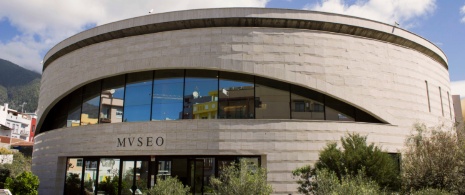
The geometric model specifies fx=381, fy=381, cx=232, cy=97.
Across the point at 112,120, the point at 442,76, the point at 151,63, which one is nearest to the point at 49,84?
the point at 112,120

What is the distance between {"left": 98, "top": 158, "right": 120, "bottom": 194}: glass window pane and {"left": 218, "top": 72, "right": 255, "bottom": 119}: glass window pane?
6524 mm

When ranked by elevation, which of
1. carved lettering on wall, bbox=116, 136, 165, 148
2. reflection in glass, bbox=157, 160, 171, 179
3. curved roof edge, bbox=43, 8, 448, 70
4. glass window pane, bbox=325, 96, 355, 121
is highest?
curved roof edge, bbox=43, 8, 448, 70

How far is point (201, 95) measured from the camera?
64.4ft

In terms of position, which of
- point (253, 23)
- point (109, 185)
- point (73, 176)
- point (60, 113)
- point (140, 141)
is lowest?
point (109, 185)

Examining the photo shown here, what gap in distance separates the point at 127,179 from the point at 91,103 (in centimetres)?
558

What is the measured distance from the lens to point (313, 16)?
19969mm

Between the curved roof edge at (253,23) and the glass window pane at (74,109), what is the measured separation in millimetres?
3659

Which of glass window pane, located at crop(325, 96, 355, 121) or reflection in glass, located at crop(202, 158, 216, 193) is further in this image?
glass window pane, located at crop(325, 96, 355, 121)

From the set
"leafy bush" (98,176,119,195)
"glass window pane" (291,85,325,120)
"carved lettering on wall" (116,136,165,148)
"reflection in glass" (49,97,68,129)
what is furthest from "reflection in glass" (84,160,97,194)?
"glass window pane" (291,85,325,120)

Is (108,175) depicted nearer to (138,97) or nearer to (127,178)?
(127,178)

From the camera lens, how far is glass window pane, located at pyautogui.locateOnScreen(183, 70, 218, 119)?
760 inches

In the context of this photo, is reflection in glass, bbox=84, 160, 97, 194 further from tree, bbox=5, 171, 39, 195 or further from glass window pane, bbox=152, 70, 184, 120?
glass window pane, bbox=152, 70, 184, 120

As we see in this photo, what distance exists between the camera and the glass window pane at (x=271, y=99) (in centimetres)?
1908

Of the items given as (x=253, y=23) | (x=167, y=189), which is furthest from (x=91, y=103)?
(x=167, y=189)
